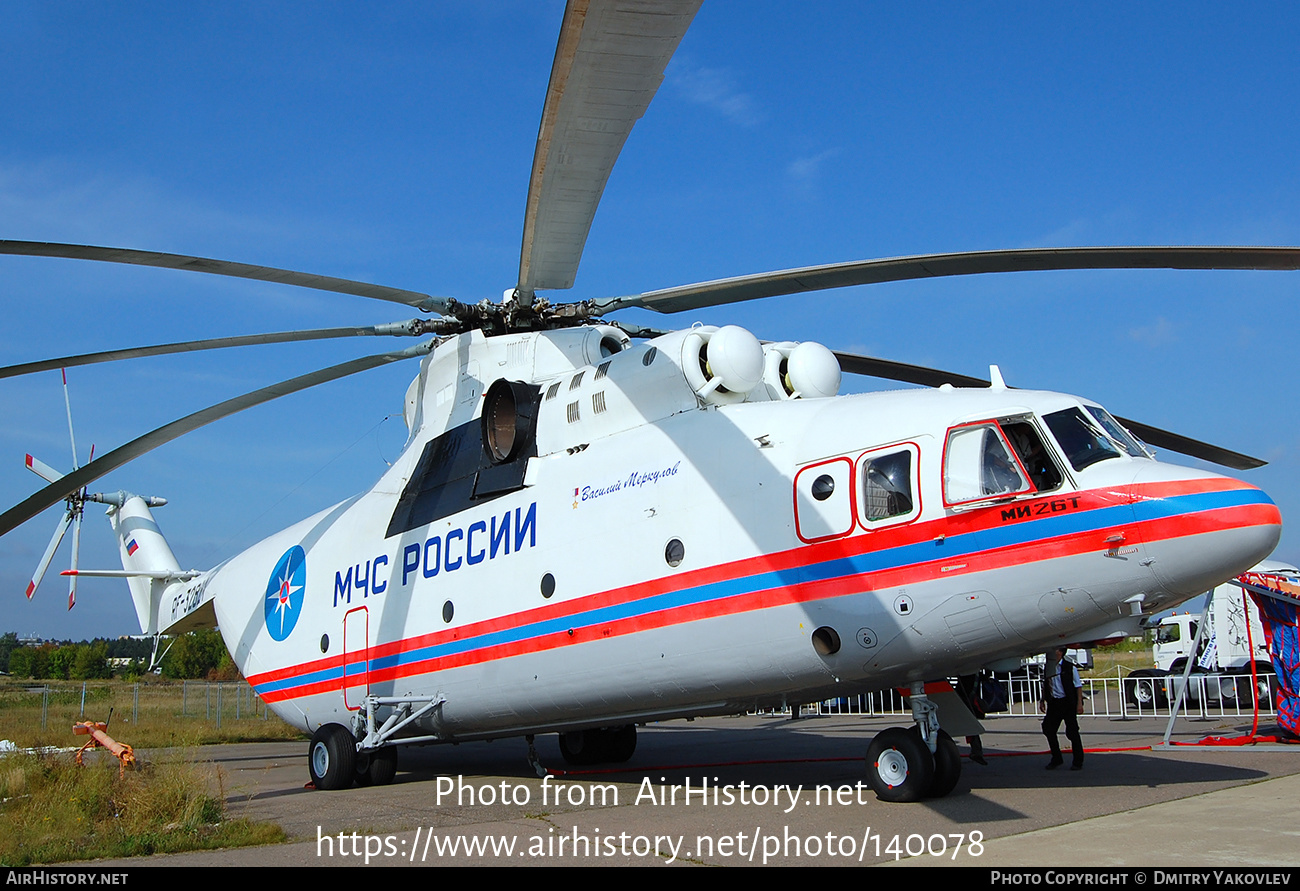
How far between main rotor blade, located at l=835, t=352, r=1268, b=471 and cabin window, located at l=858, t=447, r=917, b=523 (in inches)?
99.3

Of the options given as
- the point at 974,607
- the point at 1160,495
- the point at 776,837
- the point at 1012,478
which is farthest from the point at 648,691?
the point at 1160,495

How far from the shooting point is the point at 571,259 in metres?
9.90

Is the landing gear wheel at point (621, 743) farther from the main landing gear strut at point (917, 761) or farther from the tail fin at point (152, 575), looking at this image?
the tail fin at point (152, 575)

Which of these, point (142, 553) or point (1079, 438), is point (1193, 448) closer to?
point (1079, 438)

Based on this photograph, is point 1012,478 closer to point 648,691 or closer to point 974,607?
point 974,607

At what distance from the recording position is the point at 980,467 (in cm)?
809

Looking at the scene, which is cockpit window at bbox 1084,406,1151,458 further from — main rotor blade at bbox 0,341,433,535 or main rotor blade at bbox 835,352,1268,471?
main rotor blade at bbox 0,341,433,535

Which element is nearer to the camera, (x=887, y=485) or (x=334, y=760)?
(x=887, y=485)

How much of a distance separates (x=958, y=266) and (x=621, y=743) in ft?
28.1

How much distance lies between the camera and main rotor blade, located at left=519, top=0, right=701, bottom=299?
18.1 feet

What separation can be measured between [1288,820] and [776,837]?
3.88m

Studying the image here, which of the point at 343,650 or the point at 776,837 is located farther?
the point at 343,650

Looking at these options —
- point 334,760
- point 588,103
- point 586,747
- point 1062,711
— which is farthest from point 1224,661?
point 588,103

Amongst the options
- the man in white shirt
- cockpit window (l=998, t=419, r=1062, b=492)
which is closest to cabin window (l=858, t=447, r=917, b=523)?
cockpit window (l=998, t=419, r=1062, b=492)
